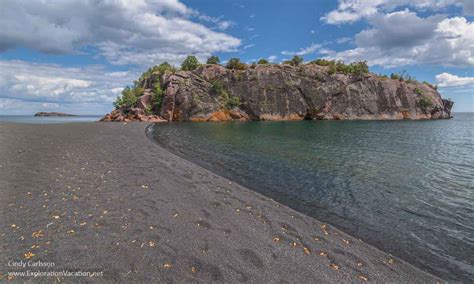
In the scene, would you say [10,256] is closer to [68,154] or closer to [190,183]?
[190,183]

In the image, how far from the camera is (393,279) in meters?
7.16

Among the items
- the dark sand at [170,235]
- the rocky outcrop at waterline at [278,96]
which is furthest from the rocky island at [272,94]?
the dark sand at [170,235]

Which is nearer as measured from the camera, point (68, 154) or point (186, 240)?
point (186, 240)

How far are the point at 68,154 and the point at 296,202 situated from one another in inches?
738

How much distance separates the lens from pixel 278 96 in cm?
10331

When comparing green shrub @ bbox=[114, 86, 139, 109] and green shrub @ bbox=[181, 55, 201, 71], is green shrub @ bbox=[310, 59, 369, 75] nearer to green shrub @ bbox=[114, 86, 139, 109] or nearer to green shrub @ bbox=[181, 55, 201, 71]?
green shrub @ bbox=[181, 55, 201, 71]

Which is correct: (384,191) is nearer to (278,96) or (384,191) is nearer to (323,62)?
(278,96)

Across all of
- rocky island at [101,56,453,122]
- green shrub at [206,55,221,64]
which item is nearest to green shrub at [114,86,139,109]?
rocky island at [101,56,453,122]

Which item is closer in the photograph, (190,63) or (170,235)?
(170,235)

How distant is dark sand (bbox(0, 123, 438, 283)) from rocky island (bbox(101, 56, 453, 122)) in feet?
265

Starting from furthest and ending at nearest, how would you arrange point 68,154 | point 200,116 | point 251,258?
point 200,116 < point 68,154 < point 251,258

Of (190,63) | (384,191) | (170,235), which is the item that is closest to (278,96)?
(190,63)

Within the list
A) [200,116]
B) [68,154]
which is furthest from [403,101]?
[68,154]

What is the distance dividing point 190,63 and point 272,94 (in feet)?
130
